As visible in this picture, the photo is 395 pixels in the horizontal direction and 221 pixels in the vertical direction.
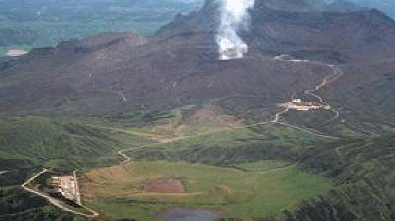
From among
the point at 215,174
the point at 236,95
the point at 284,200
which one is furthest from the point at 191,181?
the point at 236,95

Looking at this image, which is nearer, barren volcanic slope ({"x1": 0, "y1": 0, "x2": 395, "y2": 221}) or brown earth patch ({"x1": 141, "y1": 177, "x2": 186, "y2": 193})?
barren volcanic slope ({"x1": 0, "y1": 0, "x2": 395, "y2": 221})

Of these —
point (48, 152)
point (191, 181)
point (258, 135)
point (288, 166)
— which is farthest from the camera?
point (258, 135)

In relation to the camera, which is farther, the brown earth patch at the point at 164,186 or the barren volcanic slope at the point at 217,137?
the brown earth patch at the point at 164,186

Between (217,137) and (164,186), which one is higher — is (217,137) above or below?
below

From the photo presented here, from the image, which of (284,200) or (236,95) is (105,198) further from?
(236,95)

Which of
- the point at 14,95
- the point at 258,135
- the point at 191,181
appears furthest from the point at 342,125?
the point at 14,95

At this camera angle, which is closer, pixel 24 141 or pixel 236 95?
pixel 24 141

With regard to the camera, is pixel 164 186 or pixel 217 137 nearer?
pixel 164 186

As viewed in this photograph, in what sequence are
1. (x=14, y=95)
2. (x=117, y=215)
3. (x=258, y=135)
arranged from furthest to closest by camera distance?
(x=14, y=95) → (x=258, y=135) → (x=117, y=215)
